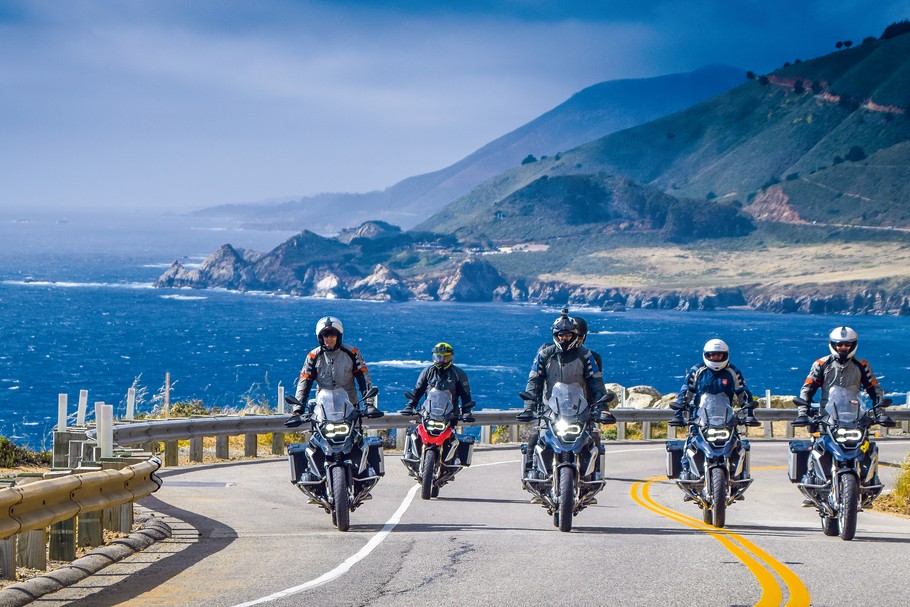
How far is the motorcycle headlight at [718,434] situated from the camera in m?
14.4

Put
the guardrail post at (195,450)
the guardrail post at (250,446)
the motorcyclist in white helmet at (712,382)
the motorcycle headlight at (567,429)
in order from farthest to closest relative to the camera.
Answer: the guardrail post at (250,446) → the guardrail post at (195,450) → the motorcyclist in white helmet at (712,382) → the motorcycle headlight at (567,429)

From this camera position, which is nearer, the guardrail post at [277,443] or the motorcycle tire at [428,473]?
the motorcycle tire at [428,473]

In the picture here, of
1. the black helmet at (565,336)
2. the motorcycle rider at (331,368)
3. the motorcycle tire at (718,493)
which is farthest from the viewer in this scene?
the black helmet at (565,336)

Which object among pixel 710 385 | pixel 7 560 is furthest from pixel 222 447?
pixel 7 560

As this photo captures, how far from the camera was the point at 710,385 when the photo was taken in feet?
48.2

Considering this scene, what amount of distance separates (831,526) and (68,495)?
731 centimetres

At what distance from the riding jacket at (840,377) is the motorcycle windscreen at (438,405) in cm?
490

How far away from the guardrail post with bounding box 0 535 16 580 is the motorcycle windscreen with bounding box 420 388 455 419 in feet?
27.6

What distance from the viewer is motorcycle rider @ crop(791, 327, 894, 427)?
14.0 metres

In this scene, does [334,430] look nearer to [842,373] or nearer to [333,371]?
[333,371]

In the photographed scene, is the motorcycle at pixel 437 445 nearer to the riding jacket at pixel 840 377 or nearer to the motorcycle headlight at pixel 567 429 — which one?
the motorcycle headlight at pixel 567 429

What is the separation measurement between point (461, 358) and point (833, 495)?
13320cm

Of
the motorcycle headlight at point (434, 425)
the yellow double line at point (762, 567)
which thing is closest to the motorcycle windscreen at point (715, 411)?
the yellow double line at point (762, 567)

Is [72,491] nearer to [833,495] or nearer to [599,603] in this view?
[599,603]
